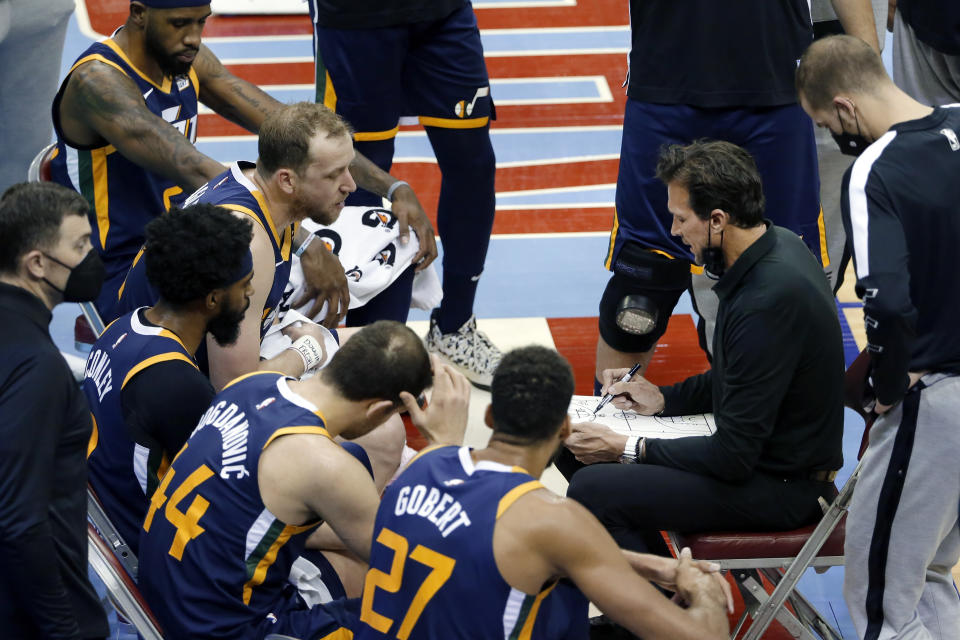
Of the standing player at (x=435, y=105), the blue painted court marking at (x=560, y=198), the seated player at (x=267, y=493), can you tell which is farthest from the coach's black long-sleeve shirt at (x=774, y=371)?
the blue painted court marking at (x=560, y=198)

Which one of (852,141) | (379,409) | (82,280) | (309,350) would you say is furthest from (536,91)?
(82,280)

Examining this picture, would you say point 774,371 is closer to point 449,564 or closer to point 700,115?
point 449,564

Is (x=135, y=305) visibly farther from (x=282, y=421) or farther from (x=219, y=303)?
(x=282, y=421)

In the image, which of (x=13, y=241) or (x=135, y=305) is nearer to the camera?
(x=13, y=241)

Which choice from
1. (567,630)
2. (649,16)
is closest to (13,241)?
(567,630)

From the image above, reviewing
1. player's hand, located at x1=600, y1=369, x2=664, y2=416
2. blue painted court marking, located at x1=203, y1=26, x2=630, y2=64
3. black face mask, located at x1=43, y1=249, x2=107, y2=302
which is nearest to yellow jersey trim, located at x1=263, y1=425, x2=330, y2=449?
black face mask, located at x1=43, y1=249, x2=107, y2=302

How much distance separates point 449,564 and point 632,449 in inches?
41.4

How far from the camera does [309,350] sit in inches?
137

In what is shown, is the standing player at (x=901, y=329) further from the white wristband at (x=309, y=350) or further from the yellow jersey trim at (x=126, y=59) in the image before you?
the yellow jersey trim at (x=126, y=59)

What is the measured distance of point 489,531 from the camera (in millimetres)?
2197

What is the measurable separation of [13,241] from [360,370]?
0.77m

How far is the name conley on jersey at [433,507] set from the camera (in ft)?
7.32

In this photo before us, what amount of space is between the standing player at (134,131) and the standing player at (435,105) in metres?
0.66

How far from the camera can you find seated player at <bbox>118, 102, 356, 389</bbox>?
3.33 metres
